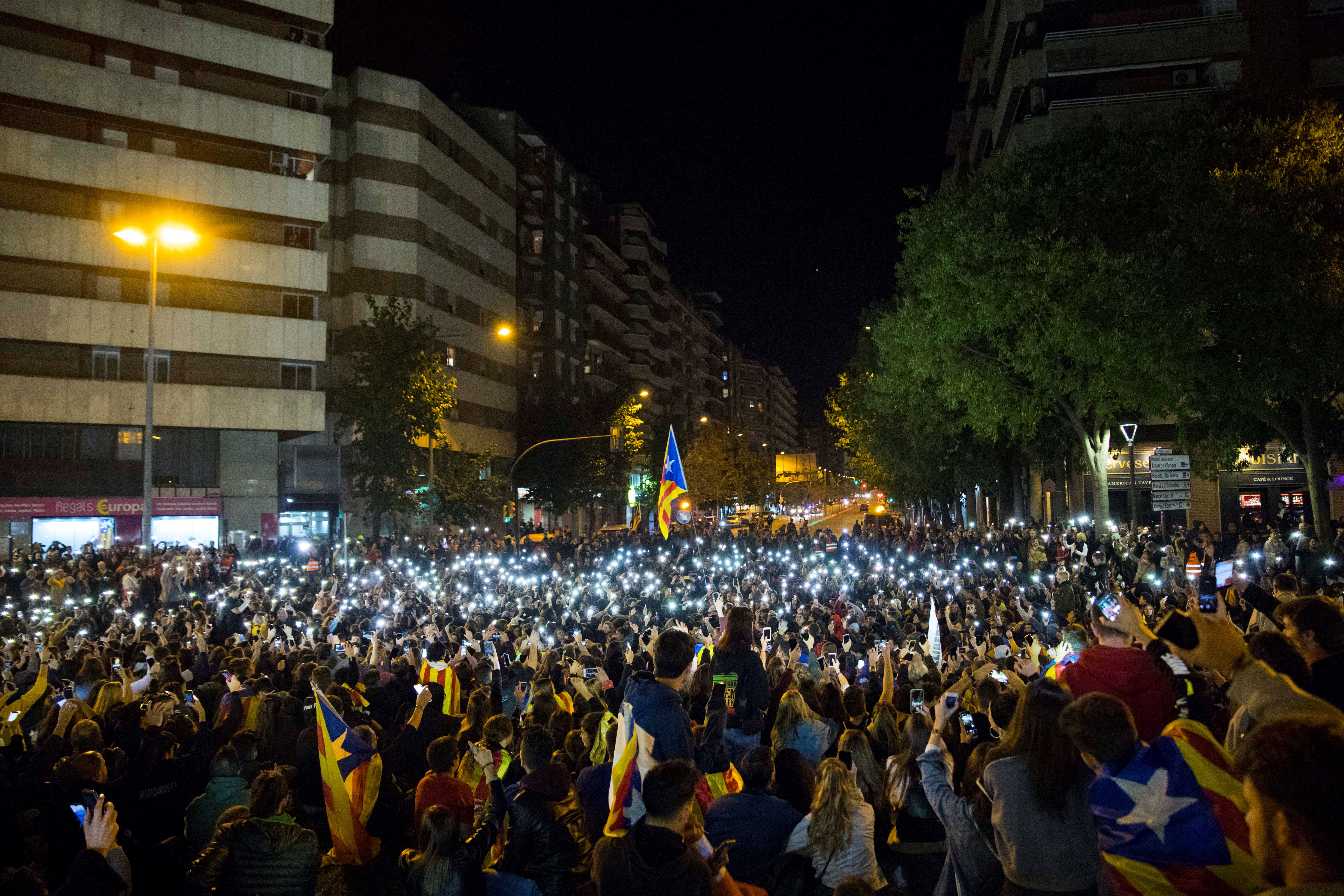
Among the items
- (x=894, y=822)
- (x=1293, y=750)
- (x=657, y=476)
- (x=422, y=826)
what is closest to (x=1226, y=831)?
(x=1293, y=750)

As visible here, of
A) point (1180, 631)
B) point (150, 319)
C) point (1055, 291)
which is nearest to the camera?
point (1180, 631)

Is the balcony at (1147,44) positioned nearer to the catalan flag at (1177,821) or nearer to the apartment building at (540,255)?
the apartment building at (540,255)

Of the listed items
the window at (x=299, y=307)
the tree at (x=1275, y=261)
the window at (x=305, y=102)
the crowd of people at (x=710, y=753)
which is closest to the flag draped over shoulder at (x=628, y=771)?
Result: the crowd of people at (x=710, y=753)

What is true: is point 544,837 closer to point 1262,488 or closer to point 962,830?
→ point 962,830

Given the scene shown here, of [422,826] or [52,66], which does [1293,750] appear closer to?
→ [422,826]

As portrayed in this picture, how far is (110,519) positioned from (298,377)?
32.6ft

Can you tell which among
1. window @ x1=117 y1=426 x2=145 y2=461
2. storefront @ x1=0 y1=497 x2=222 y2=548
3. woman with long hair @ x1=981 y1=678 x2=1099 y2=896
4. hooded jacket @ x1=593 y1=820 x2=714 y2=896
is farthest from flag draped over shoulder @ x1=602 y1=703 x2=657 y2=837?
window @ x1=117 y1=426 x2=145 y2=461

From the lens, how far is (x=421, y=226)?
48938mm

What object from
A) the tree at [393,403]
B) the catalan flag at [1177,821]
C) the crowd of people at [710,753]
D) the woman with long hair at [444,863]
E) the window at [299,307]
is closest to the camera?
the catalan flag at [1177,821]

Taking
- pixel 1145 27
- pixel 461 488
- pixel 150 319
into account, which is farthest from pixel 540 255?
pixel 150 319

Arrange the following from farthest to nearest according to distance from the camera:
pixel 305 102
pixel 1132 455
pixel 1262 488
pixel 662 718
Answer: pixel 305 102, pixel 1262 488, pixel 1132 455, pixel 662 718

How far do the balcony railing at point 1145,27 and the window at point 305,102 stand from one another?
33.3 meters

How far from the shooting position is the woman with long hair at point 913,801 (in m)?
5.14

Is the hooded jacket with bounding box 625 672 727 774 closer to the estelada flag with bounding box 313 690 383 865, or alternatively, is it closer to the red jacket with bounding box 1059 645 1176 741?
the red jacket with bounding box 1059 645 1176 741
